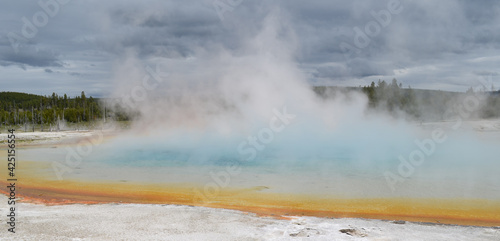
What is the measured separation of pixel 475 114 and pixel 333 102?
28633 mm

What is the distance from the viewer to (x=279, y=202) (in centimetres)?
888

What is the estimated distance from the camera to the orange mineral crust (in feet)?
25.6

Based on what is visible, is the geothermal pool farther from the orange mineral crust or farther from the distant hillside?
the distant hillside

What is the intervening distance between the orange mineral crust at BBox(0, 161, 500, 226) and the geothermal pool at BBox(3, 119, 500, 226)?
2 cm

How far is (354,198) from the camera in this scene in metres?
9.12

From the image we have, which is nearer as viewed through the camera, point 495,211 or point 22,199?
point 495,211

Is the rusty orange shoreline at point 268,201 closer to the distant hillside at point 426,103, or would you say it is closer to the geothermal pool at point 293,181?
the geothermal pool at point 293,181

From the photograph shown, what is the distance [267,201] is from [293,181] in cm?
244

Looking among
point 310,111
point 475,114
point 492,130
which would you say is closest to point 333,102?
point 310,111

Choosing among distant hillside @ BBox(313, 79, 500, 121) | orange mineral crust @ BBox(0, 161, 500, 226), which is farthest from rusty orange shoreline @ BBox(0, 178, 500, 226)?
distant hillside @ BBox(313, 79, 500, 121)

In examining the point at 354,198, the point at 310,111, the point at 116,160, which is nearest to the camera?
the point at 354,198

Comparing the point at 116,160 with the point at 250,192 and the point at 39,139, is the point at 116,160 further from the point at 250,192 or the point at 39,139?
the point at 39,139

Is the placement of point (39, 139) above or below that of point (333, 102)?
below

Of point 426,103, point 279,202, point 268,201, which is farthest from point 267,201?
point 426,103
